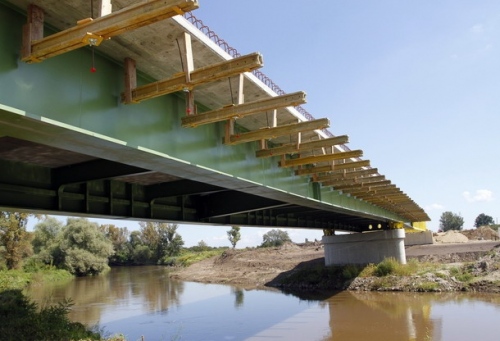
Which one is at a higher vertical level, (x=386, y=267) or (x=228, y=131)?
(x=228, y=131)

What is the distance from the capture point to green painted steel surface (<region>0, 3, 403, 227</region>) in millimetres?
5543

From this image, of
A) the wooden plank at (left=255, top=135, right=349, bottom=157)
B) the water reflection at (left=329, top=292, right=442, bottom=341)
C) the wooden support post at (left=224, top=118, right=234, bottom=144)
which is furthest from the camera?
the water reflection at (left=329, top=292, right=442, bottom=341)

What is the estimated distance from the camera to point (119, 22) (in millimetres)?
4855

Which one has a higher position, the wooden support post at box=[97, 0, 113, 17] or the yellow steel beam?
the wooden support post at box=[97, 0, 113, 17]

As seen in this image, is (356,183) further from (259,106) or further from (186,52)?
(186,52)

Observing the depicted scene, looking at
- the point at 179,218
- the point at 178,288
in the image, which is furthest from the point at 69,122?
the point at 178,288

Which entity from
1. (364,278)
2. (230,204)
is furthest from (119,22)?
(364,278)

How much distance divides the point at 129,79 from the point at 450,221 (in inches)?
5447

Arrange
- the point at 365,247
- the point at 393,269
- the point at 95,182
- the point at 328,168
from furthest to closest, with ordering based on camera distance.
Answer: the point at 365,247, the point at 393,269, the point at 328,168, the point at 95,182

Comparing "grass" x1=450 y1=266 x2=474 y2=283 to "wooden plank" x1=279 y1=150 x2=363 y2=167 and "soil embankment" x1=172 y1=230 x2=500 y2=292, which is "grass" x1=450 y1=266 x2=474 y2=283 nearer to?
"soil embankment" x1=172 y1=230 x2=500 y2=292

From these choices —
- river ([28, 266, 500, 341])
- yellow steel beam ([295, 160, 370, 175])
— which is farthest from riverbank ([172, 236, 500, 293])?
yellow steel beam ([295, 160, 370, 175])

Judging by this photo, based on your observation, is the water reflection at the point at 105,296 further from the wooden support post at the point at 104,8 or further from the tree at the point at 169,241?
the tree at the point at 169,241

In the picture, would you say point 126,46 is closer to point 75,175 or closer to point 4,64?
point 4,64

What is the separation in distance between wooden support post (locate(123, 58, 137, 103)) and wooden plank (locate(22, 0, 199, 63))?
1854 millimetres
